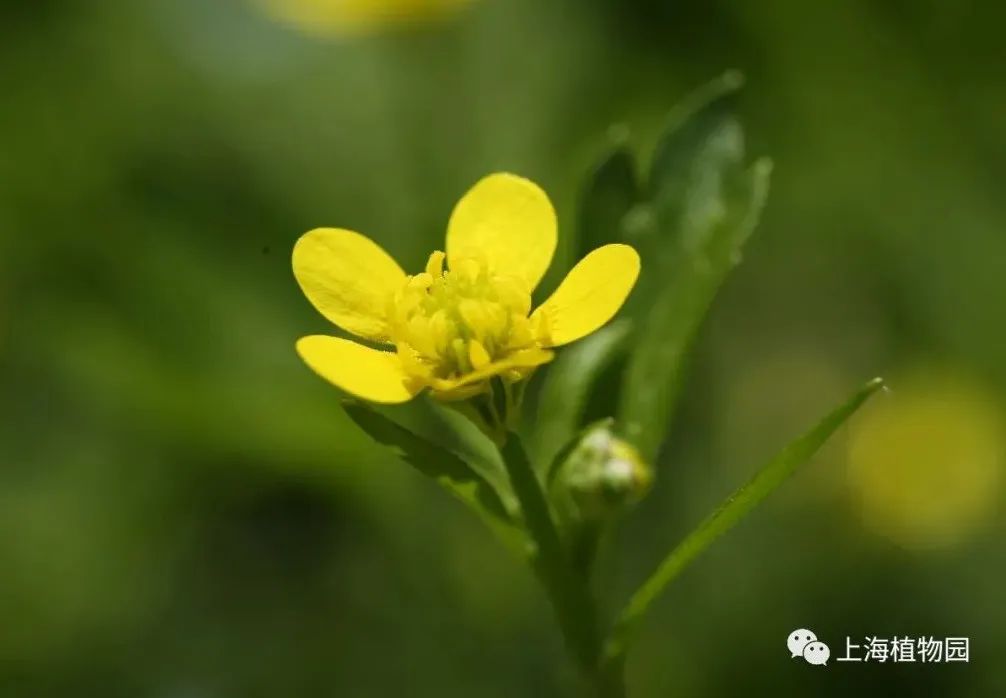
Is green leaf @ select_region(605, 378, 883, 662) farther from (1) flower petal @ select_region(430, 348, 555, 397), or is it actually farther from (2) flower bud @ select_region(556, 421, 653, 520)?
(1) flower petal @ select_region(430, 348, 555, 397)

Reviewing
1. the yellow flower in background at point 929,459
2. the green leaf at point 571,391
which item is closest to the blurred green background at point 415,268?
the yellow flower in background at point 929,459

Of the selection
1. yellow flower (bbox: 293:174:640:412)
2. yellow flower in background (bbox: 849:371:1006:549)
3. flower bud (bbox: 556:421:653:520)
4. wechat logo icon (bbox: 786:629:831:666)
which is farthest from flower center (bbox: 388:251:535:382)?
yellow flower in background (bbox: 849:371:1006:549)

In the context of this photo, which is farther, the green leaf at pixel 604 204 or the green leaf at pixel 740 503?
the green leaf at pixel 604 204

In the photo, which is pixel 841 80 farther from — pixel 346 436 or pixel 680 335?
pixel 680 335

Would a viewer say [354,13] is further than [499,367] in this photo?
Yes

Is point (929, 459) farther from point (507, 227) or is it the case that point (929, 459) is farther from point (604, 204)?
point (507, 227)

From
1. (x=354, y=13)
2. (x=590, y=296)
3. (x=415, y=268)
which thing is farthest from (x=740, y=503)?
(x=354, y=13)

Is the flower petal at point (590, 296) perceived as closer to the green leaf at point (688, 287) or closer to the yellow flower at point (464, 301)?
the yellow flower at point (464, 301)
